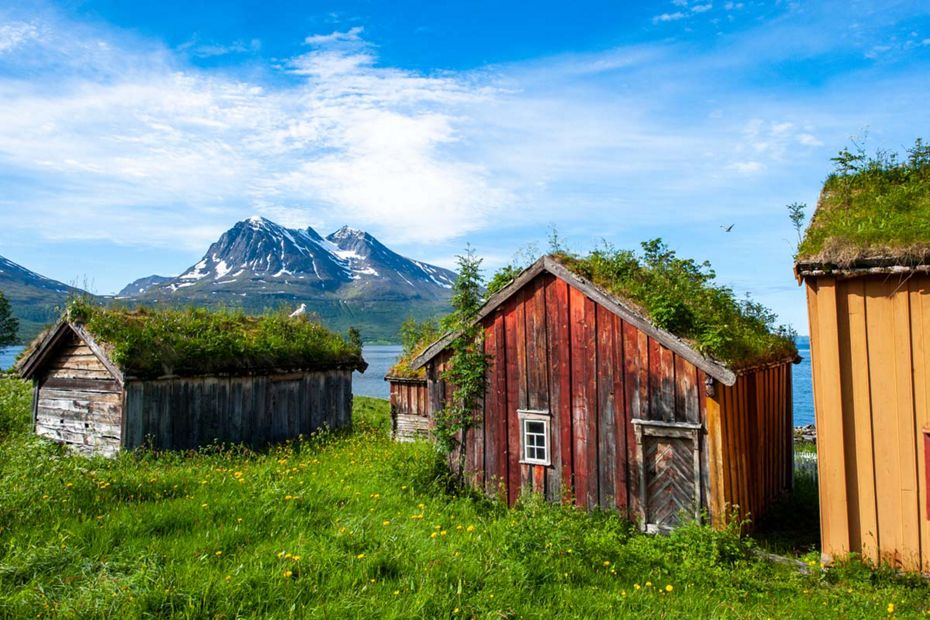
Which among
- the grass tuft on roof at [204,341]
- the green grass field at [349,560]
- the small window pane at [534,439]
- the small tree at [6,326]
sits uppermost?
the small tree at [6,326]

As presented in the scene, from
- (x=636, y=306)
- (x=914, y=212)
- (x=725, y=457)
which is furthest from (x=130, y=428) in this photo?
(x=914, y=212)

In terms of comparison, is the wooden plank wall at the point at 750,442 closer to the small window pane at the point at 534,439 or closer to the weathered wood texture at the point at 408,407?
the small window pane at the point at 534,439

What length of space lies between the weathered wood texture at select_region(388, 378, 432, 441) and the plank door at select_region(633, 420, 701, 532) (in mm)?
12780

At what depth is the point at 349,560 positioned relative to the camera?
7188mm

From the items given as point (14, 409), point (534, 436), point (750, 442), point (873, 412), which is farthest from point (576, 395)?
point (14, 409)

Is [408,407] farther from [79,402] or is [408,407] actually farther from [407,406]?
[79,402]

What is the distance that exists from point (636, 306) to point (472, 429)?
15.0 feet

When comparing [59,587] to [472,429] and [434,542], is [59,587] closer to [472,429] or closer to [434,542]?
[434,542]

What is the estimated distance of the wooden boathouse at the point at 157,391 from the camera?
15.6 meters

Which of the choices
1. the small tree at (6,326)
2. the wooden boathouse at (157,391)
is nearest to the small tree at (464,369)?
the wooden boathouse at (157,391)

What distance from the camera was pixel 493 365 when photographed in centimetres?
1309

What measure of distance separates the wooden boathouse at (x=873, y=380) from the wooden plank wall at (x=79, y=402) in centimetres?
1579

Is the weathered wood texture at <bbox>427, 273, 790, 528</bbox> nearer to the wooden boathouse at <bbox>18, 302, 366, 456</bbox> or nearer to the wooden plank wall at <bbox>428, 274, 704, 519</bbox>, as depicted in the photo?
the wooden plank wall at <bbox>428, 274, 704, 519</bbox>

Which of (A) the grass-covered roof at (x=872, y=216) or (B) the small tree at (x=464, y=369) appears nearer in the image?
(A) the grass-covered roof at (x=872, y=216)
